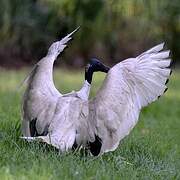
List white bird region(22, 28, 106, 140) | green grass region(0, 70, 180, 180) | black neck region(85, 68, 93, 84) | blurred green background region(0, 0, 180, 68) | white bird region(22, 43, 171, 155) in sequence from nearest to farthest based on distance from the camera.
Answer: green grass region(0, 70, 180, 180), white bird region(22, 43, 171, 155), white bird region(22, 28, 106, 140), black neck region(85, 68, 93, 84), blurred green background region(0, 0, 180, 68)

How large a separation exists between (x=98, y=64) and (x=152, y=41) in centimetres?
1444

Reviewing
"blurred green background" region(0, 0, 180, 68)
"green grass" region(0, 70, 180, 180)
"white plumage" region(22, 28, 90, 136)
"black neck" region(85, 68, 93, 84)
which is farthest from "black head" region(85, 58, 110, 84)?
"blurred green background" region(0, 0, 180, 68)

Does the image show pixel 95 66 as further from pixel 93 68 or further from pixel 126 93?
pixel 126 93

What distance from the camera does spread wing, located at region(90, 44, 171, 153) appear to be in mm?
6426

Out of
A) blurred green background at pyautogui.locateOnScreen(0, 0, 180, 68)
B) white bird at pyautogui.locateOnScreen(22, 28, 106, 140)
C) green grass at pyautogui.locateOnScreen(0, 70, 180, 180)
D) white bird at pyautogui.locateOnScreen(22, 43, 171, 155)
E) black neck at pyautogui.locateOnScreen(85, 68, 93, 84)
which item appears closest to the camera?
green grass at pyautogui.locateOnScreen(0, 70, 180, 180)

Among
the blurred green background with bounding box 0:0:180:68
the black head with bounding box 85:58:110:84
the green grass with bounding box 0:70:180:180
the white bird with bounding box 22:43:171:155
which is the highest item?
the black head with bounding box 85:58:110:84

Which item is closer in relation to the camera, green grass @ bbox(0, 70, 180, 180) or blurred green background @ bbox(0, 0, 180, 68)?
green grass @ bbox(0, 70, 180, 180)

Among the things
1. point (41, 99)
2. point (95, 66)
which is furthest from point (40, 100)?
point (95, 66)

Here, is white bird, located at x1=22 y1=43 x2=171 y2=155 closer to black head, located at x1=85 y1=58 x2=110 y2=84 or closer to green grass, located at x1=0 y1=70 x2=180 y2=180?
green grass, located at x1=0 y1=70 x2=180 y2=180

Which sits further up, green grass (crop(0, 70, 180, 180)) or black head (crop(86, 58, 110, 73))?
black head (crop(86, 58, 110, 73))

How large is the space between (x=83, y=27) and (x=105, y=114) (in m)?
13.6

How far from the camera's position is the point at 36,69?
7.15m

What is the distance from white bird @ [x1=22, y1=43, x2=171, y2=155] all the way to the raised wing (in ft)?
0.38

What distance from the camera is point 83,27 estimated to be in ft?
65.3
